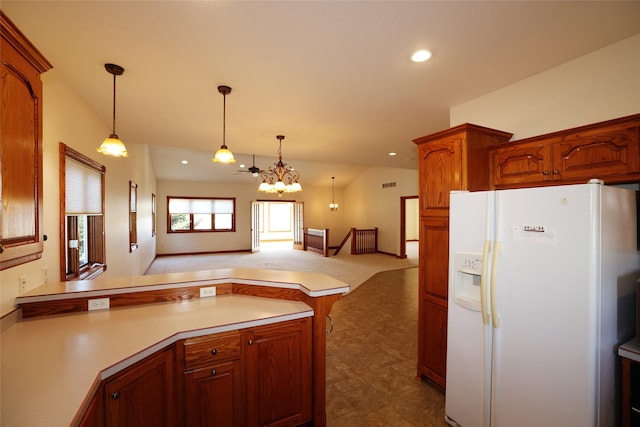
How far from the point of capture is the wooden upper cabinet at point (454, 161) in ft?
7.32

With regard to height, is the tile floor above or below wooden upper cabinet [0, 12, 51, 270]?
below

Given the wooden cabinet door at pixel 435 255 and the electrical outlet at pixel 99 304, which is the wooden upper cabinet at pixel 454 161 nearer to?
the wooden cabinet door at pixel 435 255

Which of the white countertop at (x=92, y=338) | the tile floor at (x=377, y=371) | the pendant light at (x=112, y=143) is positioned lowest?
the tile floor at (x=377, y=371)

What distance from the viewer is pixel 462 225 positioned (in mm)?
2016

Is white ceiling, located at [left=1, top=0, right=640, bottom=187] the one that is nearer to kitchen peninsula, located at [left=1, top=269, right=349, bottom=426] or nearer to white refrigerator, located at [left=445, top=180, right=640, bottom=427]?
white refrigerator, located at [left=445, top=180, right=640, bottom=427]

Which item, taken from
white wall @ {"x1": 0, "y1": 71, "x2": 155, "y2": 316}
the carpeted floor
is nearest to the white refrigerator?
white wall @ {"x1": 0, "y1": 71, "x2": 155, "y2": 316}

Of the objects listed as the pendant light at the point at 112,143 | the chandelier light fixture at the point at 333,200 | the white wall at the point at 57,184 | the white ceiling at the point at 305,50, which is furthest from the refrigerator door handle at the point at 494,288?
the chandelier light fixture at the point at 333,200

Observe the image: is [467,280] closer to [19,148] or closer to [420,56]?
[420,56]

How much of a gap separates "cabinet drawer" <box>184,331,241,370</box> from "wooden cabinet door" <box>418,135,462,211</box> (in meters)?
1.93

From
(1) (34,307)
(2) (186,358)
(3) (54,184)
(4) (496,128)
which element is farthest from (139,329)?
(4) (496,128)

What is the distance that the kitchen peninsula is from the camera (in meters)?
1.18

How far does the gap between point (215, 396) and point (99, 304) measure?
1.07 meters

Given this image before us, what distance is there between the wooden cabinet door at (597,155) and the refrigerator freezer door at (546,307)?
1.59 ft

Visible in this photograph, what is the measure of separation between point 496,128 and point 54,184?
12.7ft
